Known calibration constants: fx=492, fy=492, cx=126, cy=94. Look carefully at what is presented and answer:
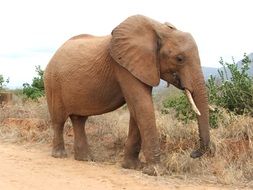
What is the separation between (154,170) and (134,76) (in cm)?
150

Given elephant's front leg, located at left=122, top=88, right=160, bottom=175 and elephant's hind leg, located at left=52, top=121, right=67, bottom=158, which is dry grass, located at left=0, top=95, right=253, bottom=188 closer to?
elephant's front leg, located at left=122, top=88, right=160, bottom=175

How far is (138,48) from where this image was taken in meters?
7.82

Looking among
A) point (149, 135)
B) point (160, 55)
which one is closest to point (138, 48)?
point (160, 55)

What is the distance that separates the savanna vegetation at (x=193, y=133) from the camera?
783cm

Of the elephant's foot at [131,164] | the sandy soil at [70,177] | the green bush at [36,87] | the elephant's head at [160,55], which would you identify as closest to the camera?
the sandy soil at [70,177]

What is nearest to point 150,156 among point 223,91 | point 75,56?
point 75,56

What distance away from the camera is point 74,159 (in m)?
9.12

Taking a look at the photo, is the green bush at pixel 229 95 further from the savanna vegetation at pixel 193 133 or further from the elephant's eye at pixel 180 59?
the elephant's eye at pixel 180 59

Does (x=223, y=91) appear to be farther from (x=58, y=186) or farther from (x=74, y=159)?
(x=58, y=186)

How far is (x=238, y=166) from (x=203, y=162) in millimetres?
571

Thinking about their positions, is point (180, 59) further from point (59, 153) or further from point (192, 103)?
point (59, 153)

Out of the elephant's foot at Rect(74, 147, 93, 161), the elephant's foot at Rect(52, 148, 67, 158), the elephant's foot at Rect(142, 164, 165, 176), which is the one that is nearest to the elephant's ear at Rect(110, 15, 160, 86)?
the elephant's foot at Rect(142, 164, 165, 176)

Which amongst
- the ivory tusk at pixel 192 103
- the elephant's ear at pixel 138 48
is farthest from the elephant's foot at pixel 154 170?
the elephant's ear at pixel 138 48

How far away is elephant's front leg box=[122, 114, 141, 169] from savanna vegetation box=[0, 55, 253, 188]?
1.58ft
